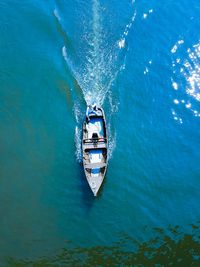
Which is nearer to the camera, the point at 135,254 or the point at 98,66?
the point at 135,254

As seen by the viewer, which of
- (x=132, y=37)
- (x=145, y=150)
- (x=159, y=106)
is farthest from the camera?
(x=132, y=37)

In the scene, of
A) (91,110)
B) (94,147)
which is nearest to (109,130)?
(91,110)

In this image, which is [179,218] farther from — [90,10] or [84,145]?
[90,10]

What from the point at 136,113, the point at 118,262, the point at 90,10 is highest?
the point at 90,10

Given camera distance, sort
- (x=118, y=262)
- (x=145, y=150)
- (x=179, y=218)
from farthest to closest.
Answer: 1. (x=145, y=150)
2. (x=179, y=218)
3. (x=118, y=262)

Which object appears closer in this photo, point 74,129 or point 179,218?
point 179,218

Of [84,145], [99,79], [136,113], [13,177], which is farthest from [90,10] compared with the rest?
[13,177]

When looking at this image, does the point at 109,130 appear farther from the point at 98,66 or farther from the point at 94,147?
the point at 98,66
